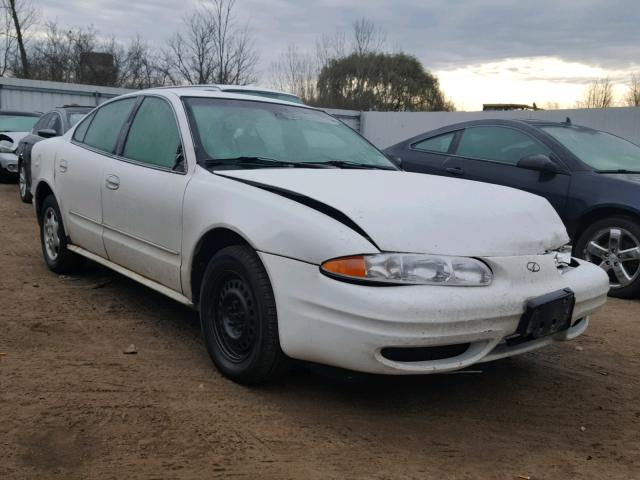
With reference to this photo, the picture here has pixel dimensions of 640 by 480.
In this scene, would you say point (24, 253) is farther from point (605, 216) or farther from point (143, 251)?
point (605, 216)

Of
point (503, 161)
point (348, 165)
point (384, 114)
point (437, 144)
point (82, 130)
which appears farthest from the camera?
point (384, 114)

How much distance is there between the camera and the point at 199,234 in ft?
10.9

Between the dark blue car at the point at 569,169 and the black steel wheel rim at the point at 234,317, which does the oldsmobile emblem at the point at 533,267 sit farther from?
the dark blue car at the point at 569,169

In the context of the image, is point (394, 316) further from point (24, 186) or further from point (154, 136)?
point (24, 186)

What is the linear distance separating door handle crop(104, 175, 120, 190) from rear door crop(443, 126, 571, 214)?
3.51 metres

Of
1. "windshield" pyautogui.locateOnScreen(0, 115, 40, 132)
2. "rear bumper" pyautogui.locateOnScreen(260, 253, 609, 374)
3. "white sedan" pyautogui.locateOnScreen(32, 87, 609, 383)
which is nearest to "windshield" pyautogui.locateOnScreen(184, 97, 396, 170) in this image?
"white sedan" pyautogui.locateOnScreen(32, 87, 609, 383)

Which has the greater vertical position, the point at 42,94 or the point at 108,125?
the point at 42,94

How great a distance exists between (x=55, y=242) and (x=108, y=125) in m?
1.24

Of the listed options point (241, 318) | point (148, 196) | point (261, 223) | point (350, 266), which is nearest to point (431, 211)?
point (350, 266)

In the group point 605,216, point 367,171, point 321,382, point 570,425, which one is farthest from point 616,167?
point 321,382

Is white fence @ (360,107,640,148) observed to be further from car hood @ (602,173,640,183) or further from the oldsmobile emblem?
the oldsmobile emblem

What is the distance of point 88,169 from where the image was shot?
4574 millimetres

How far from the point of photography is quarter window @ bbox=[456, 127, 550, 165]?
19.9ft

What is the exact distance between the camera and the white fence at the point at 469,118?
1495cm
